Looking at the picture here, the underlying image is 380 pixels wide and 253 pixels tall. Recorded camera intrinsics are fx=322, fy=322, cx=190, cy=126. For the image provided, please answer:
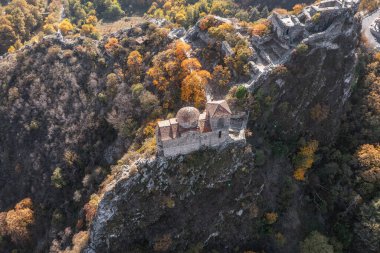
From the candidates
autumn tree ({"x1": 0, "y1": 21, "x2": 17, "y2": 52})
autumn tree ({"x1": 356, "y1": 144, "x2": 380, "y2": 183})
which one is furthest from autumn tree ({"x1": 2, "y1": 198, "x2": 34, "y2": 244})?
autumn tree ({"x1": 356, "y1": 144, "x2": 380, "y2": 183})

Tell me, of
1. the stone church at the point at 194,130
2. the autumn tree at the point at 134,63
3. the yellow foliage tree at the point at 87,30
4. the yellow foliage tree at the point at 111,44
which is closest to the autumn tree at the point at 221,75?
the stone church at the point at 194,130

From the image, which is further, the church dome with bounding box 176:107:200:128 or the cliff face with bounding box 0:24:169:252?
the cliff face with bounding box 0:24:169:252

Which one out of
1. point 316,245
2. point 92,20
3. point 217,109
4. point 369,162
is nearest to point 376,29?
point 369,162

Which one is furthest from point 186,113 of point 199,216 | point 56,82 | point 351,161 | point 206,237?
point 56,82

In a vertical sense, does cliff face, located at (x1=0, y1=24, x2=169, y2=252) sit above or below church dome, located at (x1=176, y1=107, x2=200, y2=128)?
below

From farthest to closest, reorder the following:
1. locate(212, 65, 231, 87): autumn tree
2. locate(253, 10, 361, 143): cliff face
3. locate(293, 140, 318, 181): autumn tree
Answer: locate(293, 140, 318, 181): autumn tree, locate(212, 65, 231, 87): autumn tree, locate(253, 10, 361, 143): cliff face

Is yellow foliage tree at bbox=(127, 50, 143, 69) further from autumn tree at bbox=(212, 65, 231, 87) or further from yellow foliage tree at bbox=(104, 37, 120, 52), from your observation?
autumn tree at bbox=(212, 65, 231, 87)

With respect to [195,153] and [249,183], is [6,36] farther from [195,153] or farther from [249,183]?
[249,183]

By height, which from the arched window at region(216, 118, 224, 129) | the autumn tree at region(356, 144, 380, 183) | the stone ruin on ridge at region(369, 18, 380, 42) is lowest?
the autumn tree at region(356, 144, 380, 183)
